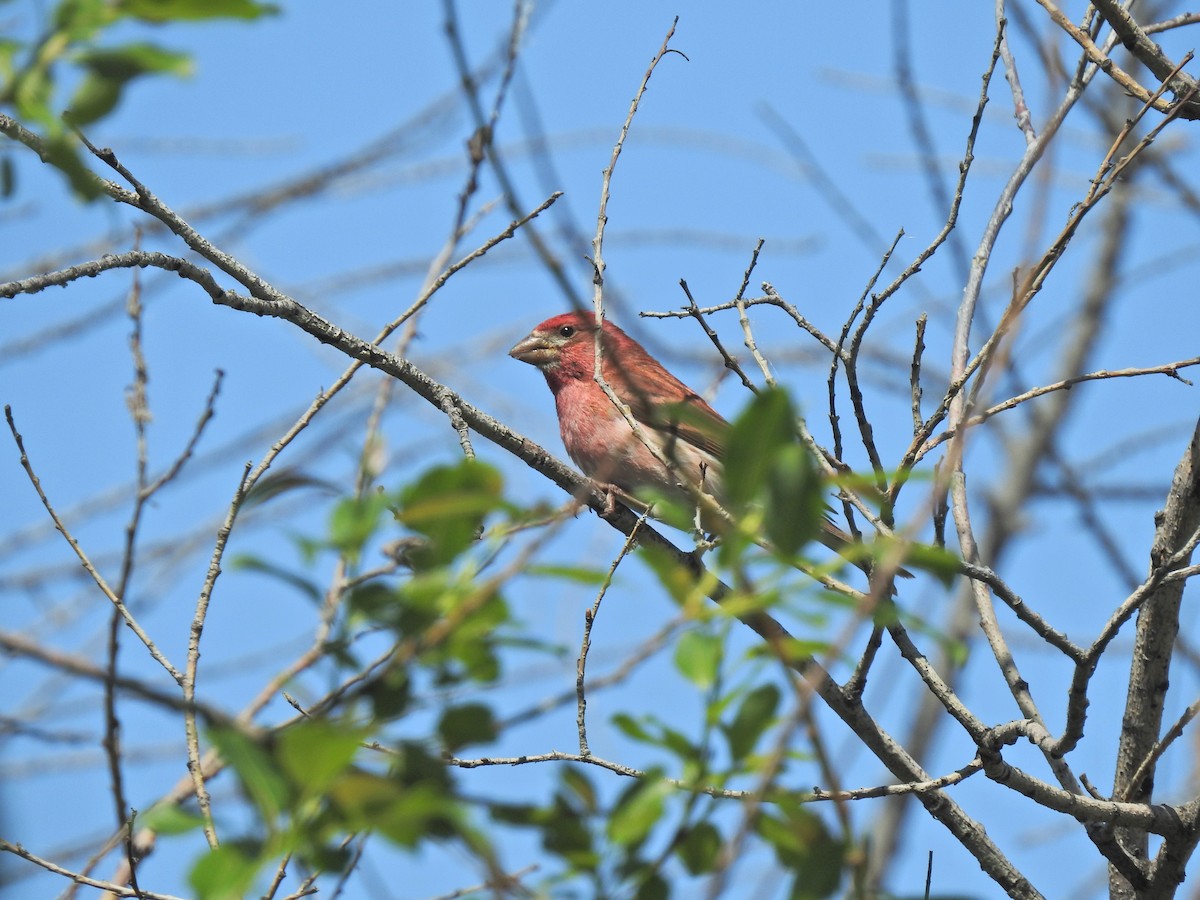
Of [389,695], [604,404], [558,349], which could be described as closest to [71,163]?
[389,695]

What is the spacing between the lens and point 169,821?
1687mm

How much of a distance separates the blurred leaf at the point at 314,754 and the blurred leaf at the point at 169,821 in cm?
33

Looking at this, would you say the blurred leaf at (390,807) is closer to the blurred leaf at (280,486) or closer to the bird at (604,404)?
the blurred leaf at (280,486)

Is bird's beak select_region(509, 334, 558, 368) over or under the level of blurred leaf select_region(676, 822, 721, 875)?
over

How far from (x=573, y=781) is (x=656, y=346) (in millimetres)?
2611

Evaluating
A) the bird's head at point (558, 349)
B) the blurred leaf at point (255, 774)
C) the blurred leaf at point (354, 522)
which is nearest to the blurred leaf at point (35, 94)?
the blurred leaf at point (354, 522)

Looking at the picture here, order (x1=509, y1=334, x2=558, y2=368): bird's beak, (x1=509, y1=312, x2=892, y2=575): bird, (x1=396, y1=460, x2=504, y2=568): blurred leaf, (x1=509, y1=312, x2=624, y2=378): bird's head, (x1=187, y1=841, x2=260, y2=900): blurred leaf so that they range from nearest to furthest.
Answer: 1. (x1=187, y1=841, x2=260, y2=900): blurred leaf
2. (x1=396, y1=460, x2=504, y2=568): blurred leaf
3. (x1=509, y1=312, x2=892, y2=575): bird
4. (x1=509, y1=312, x2=624, y2=378): bird's head
5. (x1=509, y1=334, x2=558, y2=368): bird's beak

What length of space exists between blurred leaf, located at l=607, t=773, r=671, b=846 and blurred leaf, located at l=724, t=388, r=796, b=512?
1.40ft

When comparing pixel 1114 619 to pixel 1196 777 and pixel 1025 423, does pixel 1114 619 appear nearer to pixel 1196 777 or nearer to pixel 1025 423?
pixel 1196 777

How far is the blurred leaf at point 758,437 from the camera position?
159 cm

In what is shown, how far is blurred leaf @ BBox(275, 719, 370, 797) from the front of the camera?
1428mm

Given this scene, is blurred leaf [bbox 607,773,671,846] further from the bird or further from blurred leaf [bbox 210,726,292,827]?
the bird

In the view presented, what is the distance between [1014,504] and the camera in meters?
12.8

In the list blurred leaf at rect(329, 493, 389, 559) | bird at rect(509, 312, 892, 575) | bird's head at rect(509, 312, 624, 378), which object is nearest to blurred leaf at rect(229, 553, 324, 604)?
blurred leaf at rect(329, 493, 389, 559)
